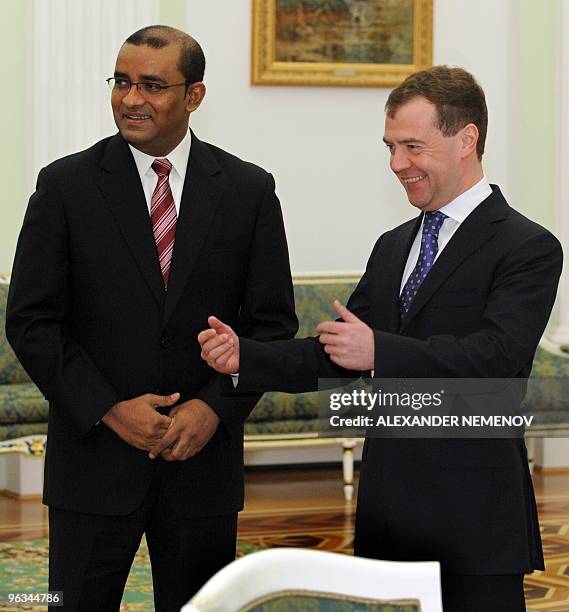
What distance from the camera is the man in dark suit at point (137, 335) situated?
2.92 m

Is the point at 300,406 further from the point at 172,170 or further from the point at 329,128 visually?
the point at 172,170

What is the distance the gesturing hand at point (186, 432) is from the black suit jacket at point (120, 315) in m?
0.03

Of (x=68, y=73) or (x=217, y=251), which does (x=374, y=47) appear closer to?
(x=68, y=73)

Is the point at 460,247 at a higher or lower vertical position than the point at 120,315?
higher

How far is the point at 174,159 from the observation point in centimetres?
309

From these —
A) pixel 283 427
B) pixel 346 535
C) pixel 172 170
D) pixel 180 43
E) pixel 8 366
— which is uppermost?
pixel 180 43

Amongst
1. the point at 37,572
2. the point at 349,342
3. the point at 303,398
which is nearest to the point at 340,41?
the point at 303,398

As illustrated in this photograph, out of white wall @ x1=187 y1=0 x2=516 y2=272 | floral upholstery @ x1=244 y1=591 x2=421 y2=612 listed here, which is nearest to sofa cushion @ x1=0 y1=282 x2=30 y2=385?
white wall @ x1=187 y1=0 x2=516 y2=272

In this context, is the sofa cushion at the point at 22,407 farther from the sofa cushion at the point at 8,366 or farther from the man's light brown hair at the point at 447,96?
the man's light brown hair at the point at 447,96

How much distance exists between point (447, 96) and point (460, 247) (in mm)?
334

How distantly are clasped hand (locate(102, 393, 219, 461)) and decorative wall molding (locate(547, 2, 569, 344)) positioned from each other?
5.30 metres

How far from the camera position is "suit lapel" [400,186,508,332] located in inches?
107

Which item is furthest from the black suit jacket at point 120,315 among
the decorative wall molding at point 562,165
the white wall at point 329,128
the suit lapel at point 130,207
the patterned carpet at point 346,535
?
the decorative wall molding at point 562,165

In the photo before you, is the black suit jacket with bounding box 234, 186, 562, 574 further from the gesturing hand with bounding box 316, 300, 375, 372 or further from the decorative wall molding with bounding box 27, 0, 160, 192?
the decorative wall molding with bounding box 27, 0, 160, 192
